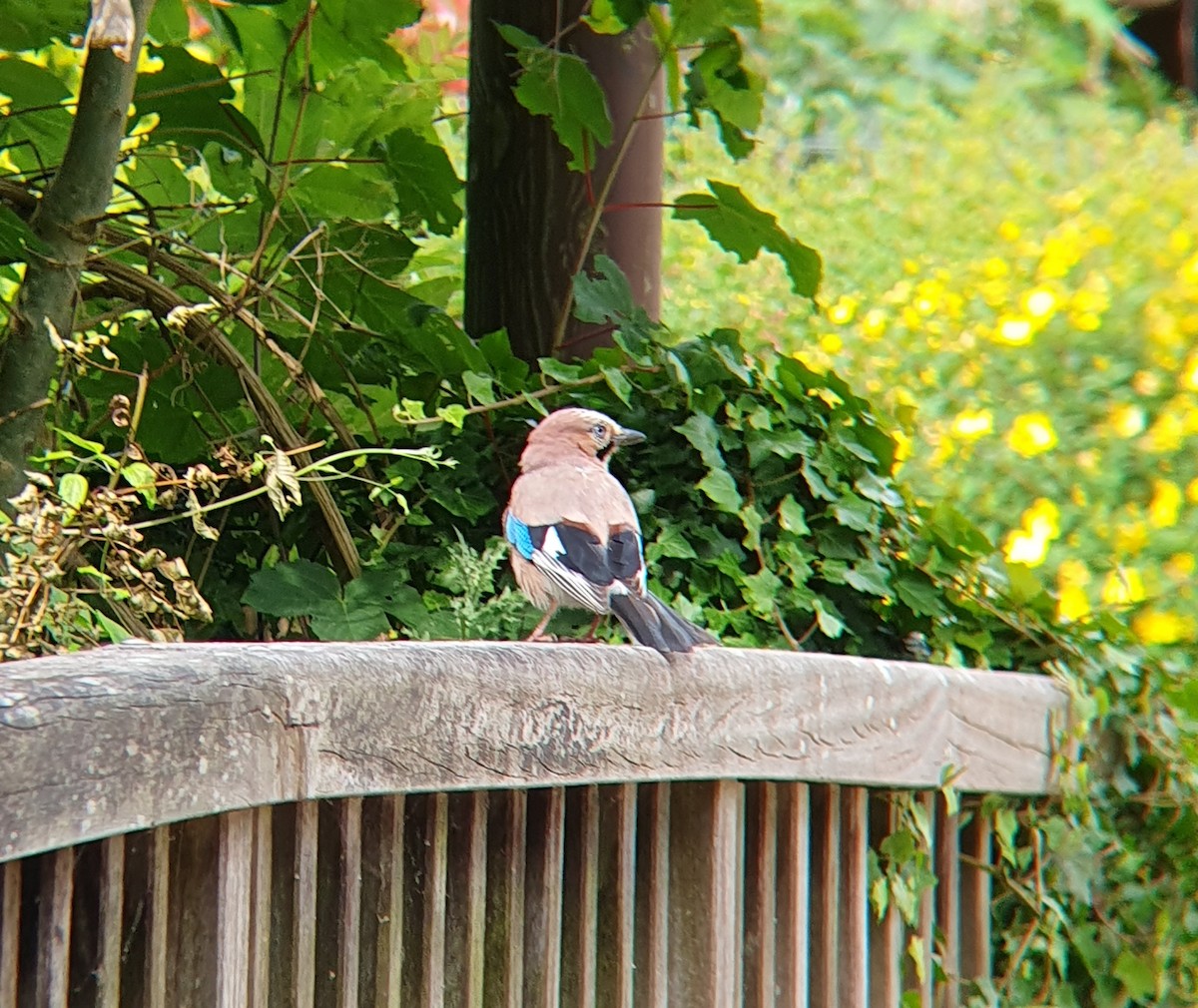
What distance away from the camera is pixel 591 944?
7.16ft

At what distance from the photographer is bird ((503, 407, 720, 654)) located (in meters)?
2.22

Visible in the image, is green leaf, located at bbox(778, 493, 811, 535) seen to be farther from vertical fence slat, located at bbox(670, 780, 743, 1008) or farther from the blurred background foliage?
vertical fence slat, located at bbox(670, 780, 743, 1008)

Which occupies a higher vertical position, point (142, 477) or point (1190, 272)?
point (1190, 272)

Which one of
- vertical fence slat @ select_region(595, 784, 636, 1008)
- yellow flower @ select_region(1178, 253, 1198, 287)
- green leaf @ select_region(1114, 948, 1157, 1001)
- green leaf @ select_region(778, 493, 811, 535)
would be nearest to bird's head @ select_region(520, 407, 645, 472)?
green leaf @ select_region(778, 493, 811, 535)

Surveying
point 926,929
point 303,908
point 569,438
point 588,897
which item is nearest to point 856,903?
point 926,929

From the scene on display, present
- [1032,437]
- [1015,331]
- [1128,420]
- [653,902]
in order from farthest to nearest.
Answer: [1015,331] < [1128,420] < [1032,437] < [653,902]

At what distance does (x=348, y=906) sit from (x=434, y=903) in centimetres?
13

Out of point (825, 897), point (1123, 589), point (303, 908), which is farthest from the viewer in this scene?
point (1123, 589)

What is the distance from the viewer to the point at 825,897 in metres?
2.59

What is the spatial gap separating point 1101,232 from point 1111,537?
1553 mm

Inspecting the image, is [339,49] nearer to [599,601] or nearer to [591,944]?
[599,601]

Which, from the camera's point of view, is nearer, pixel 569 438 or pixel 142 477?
pixel 142 477

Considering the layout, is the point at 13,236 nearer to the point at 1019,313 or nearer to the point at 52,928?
the point at 52,928

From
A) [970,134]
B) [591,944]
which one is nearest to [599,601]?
[591,944]
